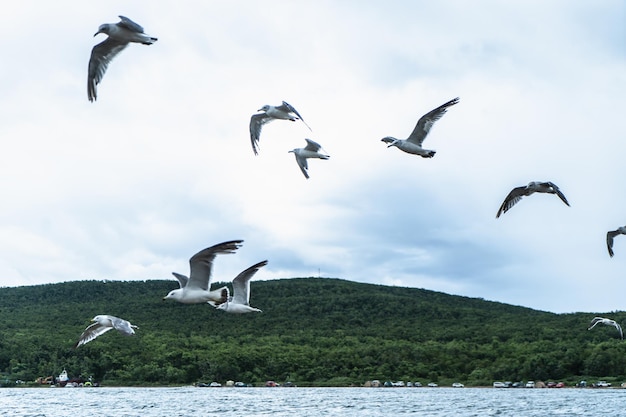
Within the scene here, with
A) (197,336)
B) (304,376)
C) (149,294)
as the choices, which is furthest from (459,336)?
(149,294)

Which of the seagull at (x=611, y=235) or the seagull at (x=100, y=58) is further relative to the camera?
the seagull at (x=611, y=235)

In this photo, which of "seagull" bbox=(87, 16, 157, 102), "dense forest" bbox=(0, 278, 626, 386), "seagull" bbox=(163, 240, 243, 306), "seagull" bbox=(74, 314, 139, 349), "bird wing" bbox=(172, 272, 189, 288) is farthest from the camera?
"dense forest" bbox=(0, 278, 626, 386)

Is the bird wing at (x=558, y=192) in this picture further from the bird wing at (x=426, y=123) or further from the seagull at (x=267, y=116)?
the seagull at (x=267, y=116)

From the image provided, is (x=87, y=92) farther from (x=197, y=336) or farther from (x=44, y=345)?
(x=197, y=336)

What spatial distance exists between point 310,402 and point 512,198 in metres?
57.2

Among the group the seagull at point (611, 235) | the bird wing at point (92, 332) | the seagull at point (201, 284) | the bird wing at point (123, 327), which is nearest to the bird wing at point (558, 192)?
the seagull at point (611, 235)

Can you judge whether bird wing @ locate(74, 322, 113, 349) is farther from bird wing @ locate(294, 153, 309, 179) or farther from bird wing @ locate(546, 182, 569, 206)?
bird wing @ locate(546, 182, 569, 206)

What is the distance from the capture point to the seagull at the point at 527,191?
94.5 feet

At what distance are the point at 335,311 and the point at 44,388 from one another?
153ft

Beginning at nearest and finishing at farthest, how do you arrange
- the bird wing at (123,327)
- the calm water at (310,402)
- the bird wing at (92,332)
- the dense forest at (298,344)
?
the bird wing at (123,327) → the bird wing at (92,332) → the calm water at (310,402) → the dense forest at (298,344)

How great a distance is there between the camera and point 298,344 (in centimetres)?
12400

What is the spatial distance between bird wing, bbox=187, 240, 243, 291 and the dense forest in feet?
268

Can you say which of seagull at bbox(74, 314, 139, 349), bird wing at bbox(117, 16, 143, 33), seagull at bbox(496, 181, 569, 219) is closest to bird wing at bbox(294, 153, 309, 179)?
seagull at bbox(496, 181, 569, 219)

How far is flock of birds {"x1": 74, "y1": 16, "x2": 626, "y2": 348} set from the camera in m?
23.9
